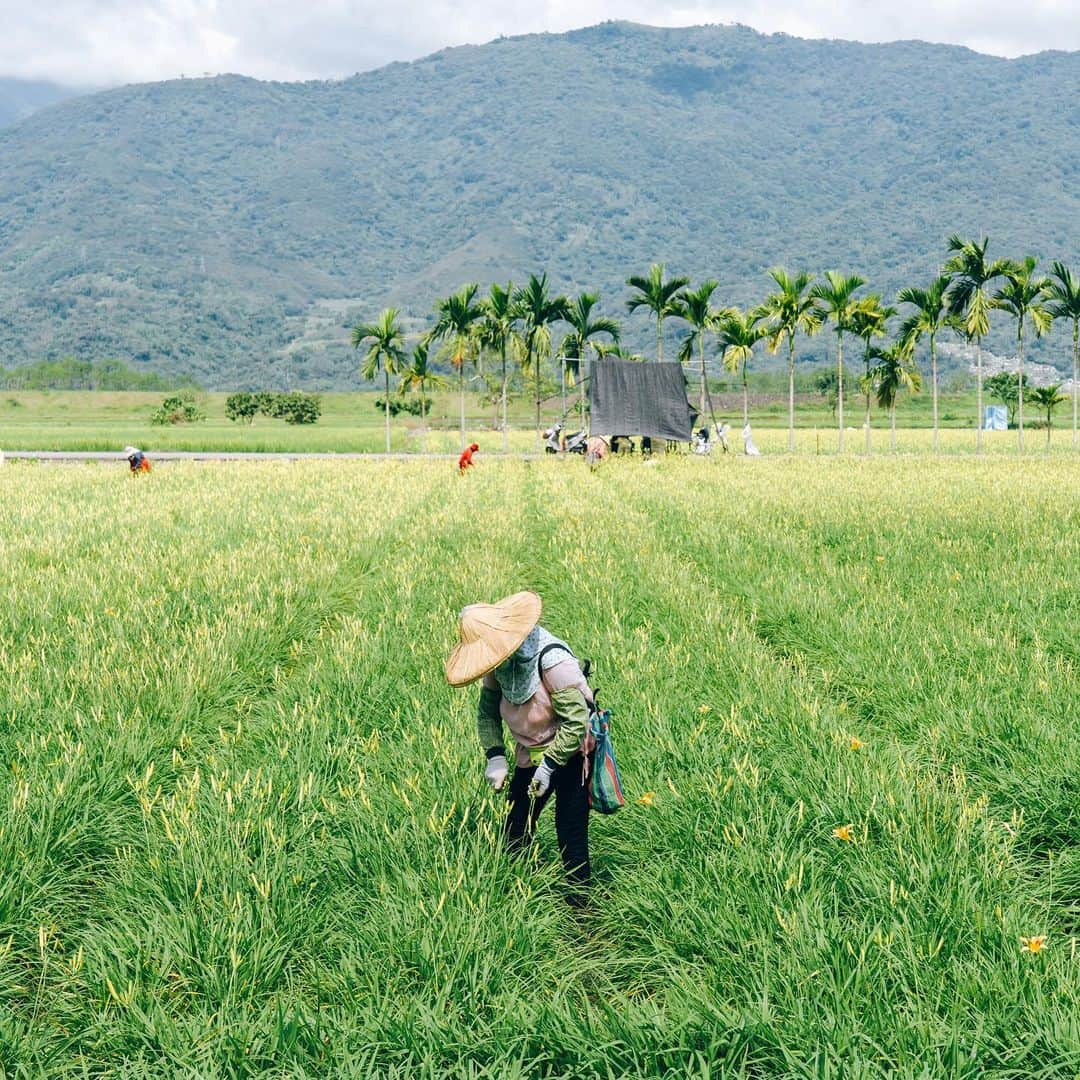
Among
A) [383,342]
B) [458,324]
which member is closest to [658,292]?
[458,324]

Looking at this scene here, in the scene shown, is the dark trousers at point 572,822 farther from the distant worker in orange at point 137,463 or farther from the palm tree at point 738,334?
the palm tree at point 738,334

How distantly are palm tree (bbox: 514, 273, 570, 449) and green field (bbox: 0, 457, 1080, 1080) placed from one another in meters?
34.8

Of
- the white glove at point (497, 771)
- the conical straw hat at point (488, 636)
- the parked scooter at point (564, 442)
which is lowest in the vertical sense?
the white glove at point (497, 771)

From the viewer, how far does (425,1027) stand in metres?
2.82

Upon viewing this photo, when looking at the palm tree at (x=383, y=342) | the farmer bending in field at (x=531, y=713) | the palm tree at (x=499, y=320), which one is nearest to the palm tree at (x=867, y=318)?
the palm tree at (x=499, y=320)

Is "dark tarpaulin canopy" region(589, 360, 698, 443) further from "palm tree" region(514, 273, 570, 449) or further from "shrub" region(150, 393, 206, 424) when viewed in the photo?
"shrub" region(150, 393, 206, 424)

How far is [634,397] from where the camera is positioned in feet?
113

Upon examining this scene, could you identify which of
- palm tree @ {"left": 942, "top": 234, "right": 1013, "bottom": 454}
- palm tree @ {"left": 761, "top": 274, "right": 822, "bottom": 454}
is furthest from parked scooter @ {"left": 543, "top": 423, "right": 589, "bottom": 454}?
palm tree @ {"left": 942, "top": 234, "right": 1013, "bottom": 454}

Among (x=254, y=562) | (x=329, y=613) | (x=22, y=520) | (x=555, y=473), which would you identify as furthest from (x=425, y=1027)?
(x=555, y=473)

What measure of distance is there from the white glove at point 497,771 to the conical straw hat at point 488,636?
1.33ft

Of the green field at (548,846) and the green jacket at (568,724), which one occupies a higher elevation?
the green jacket at (568,724)

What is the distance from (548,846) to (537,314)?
40.1 meters

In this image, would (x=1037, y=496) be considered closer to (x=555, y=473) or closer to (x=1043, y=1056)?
(x=555, y=473)

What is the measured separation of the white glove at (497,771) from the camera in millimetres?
3670
